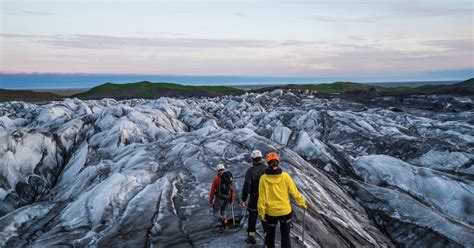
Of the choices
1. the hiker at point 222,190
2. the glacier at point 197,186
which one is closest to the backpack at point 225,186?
the hiker at point 222,190

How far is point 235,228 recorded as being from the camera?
12.9m

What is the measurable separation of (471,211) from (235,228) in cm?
1788

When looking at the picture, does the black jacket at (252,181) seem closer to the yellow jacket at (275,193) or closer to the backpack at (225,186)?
the yellow jacket at (275,193)

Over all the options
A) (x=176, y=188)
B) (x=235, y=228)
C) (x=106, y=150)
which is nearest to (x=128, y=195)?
(x=176, y=188)

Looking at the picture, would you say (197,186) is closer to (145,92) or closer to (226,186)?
(226,186)

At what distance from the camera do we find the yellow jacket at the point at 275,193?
9.53 meters

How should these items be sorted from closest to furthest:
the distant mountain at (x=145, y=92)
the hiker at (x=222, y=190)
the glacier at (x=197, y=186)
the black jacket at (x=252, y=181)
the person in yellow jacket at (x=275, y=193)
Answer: the person in yellow jacket at (x=275, y=193) → the black jacket at (x=252, y=181) → the hiker at (x=222, y=190) → the glacier at (x=197, y=186) → the distant mountain at (x=145, y=92)

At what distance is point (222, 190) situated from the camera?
41.0ft

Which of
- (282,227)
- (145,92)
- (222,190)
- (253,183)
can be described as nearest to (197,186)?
(222,190)

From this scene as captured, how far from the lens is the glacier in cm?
1492

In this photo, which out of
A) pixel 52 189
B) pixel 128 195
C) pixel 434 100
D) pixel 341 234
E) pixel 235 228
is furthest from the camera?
pixel 434 100

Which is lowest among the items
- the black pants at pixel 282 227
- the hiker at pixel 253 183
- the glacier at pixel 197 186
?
the glacier at pixel 197 186

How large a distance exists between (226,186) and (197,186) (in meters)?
6.61

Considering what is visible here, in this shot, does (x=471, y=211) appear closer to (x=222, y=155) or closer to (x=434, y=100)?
(x=222, y=155)
